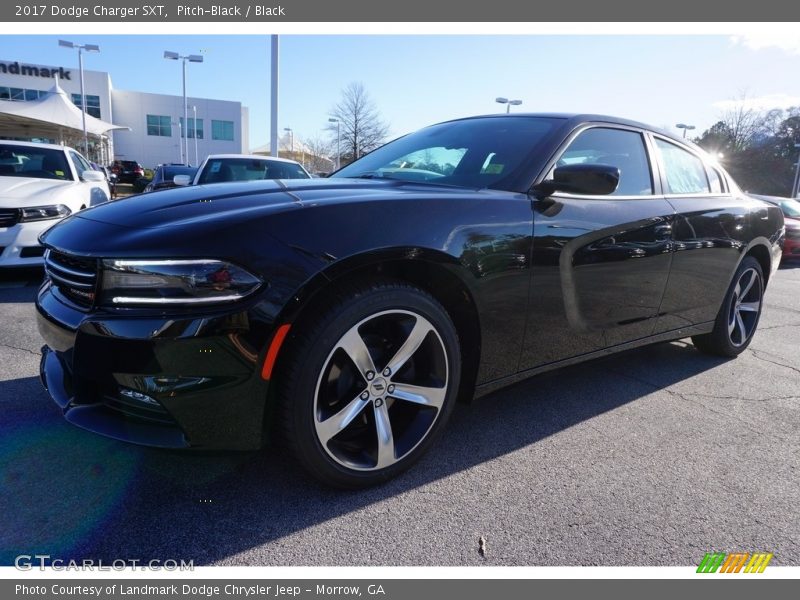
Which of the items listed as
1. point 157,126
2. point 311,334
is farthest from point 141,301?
point 157,126

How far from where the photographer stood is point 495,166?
2.77 m

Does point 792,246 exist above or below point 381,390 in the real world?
below

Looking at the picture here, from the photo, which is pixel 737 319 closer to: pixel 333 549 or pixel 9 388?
pixel 333 549

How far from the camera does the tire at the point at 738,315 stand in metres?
3.98

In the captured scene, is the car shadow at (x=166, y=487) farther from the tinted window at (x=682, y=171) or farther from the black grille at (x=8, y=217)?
the black grille at (x=8, y=217)

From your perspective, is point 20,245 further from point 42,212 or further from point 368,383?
point 368,383

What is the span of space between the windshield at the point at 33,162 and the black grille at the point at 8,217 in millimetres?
1567

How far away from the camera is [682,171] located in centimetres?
364

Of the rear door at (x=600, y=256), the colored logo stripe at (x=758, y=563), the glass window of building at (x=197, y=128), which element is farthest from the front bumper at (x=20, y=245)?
the glass window of building at (x=197, y=128)

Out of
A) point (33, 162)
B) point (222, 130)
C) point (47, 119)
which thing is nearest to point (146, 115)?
point (222, 130)

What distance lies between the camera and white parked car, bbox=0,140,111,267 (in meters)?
5.45

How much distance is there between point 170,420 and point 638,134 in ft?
10.0

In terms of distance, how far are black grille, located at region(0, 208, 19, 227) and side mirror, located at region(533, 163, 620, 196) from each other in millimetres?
5351

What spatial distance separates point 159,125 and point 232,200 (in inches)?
2238
